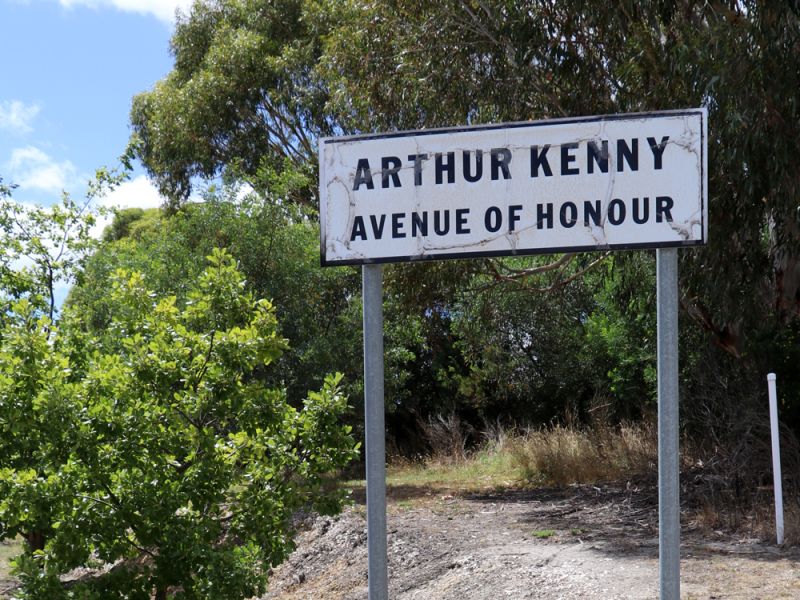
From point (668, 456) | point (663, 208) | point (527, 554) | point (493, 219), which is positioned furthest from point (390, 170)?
point (527, 554)

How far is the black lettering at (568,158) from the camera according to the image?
138 inches

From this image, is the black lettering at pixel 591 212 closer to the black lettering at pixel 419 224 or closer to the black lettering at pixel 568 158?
the black lettering at pixel 568 158

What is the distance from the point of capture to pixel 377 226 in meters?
3.64

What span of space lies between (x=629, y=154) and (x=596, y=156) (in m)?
0.11

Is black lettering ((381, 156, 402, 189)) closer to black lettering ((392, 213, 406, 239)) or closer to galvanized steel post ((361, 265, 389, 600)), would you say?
black lettering ((392, 213, 406, 239))

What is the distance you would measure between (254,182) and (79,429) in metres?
13.0

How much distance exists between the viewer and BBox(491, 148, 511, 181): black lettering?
3.56 metres

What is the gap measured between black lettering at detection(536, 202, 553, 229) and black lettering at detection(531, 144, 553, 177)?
12 centimetres

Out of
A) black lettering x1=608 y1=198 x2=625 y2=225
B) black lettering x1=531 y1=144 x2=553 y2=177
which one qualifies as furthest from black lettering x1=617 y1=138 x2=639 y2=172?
black lettering x1=531 y1=144 x2=553 y2=177

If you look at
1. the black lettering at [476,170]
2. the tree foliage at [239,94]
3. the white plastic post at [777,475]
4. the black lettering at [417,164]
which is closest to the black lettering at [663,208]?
the black lettering at [476,170]

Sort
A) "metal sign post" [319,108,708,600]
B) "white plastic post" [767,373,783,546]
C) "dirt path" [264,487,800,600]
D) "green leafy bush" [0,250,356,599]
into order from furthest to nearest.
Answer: "white plastic post" [767,373,783,546] → "dirt path" [264,487,800,600] → "green leafy bush" [0,250,356,599] → "metal sign post" [319,108,708,600]

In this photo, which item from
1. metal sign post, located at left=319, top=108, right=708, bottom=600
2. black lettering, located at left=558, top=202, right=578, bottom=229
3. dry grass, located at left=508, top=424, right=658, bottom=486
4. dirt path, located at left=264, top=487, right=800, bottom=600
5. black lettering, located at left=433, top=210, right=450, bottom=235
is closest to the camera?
metal sign post, located at left=319, top=108, right=708, bottom=600

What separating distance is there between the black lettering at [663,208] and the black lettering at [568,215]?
28cm

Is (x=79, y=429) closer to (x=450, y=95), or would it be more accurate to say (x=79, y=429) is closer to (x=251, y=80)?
(x=450, y=95)
